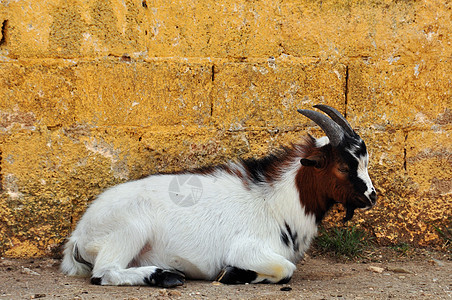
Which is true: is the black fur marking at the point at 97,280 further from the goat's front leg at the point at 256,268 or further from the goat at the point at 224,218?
the goat's front leg at the point at 256,268

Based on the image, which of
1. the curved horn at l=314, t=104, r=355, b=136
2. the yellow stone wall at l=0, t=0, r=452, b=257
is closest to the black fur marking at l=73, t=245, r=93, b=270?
the yellow stone wall at l=0, t=0, r=452, b=257

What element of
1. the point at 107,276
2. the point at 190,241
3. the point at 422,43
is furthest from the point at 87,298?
the point at 422,43

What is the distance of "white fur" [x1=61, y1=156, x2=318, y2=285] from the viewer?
4.54 meters

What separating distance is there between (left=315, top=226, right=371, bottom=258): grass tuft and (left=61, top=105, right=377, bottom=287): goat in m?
0.77

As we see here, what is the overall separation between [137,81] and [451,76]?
9.69 ft

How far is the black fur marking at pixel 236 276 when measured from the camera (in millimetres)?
4520

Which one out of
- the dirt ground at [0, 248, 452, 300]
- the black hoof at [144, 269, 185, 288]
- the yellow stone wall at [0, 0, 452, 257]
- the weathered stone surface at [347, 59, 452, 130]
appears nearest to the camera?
the dirt ground at [0, 248, 452, 300]

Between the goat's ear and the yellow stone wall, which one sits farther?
the yellow stone wall

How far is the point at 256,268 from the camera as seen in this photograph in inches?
177

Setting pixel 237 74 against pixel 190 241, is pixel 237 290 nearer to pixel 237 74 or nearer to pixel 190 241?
pixel 190 241

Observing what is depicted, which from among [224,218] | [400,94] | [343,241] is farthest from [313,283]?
[400,94]

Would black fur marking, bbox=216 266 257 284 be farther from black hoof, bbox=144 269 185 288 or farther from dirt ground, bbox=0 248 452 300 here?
black hoof, bbox=144 269 185 288

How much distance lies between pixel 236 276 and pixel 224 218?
1.54ft

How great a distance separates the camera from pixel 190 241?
15.3 ft
